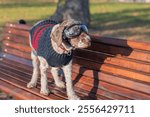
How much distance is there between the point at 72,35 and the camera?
423cm

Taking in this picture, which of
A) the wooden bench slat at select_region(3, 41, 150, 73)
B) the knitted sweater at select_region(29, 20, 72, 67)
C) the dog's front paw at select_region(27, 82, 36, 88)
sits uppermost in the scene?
the knitted sweater at select_region(29, 20, 72, 67)

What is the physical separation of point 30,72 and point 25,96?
113 cm

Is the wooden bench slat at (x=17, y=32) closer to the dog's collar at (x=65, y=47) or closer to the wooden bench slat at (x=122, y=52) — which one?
the wooden bench slat at (x=122, y=52)

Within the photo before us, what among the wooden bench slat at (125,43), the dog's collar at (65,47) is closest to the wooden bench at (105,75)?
the wooden bench slat at (125,43)

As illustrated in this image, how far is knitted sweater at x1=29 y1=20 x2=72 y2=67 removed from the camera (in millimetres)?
4645

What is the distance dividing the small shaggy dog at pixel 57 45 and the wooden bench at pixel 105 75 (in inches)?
7.9

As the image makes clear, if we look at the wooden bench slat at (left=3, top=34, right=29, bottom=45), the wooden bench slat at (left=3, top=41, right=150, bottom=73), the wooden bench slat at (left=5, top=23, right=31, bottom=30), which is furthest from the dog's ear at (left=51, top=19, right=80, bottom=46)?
the wooden bench slat at (left=3, top=34, right=29, bottom=45)

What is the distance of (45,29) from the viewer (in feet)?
16.5

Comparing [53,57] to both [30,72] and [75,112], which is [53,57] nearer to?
[75,112]

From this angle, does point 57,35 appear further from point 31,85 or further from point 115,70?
point 31,85

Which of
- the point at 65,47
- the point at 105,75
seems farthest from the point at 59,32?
the point at 105,75

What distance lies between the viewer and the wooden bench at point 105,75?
4.56 meters

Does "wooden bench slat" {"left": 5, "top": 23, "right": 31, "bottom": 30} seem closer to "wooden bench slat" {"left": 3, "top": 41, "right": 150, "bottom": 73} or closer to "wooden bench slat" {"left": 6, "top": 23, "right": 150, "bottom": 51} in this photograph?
"wooden bench slat" {"left": 3, "top": 41, "right": 150, "bottom": 73}

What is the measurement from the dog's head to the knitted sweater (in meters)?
0.27
